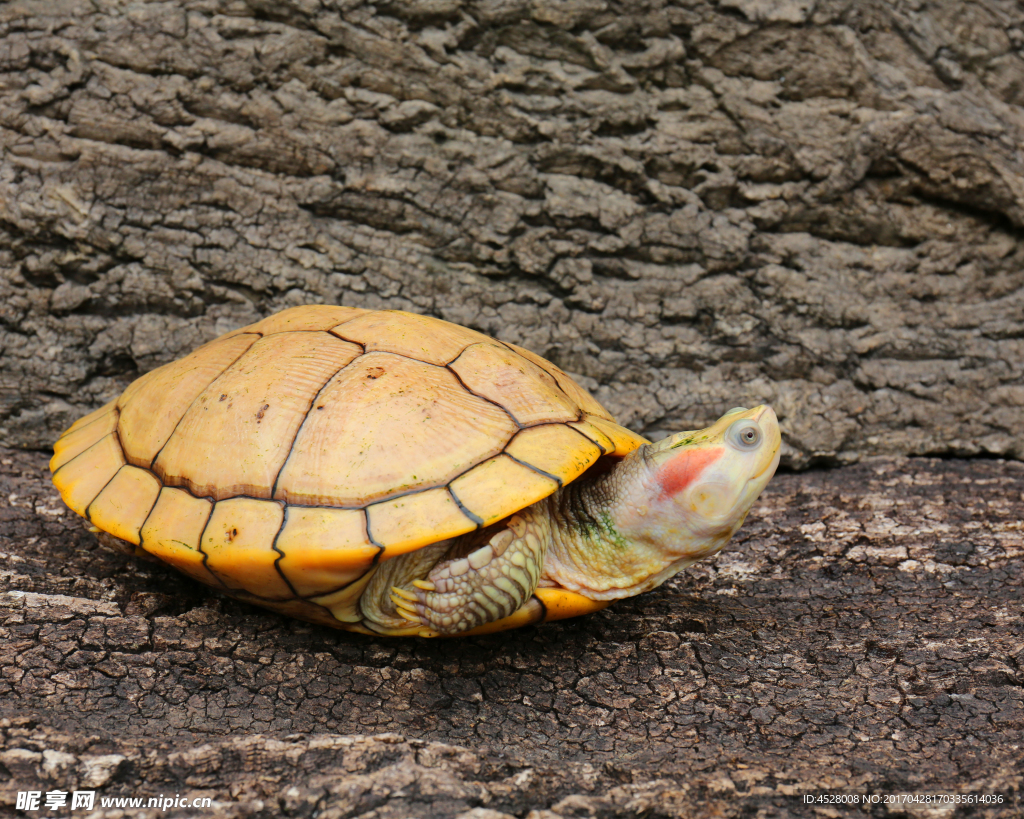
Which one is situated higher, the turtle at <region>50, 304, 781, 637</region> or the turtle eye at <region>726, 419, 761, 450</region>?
the turtle eye at <region>726, 419, 761, 450</region>

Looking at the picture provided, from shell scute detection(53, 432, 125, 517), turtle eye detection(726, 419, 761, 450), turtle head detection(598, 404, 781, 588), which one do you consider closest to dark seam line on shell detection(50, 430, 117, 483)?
shell scute detection(53, 432, 125, 517)

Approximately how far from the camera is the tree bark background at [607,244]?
101 inches

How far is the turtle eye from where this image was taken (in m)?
2.24

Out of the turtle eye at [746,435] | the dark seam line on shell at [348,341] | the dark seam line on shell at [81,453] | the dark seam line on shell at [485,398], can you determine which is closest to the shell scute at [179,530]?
the dark seam line on shell at [81,453]

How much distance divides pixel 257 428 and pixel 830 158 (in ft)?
9.53

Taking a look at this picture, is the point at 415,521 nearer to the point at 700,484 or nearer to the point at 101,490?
the point at 700,484

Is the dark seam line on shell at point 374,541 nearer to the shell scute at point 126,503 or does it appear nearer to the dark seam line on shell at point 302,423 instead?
the dark seam line on shell at point 302,423

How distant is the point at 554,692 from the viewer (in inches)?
85.4

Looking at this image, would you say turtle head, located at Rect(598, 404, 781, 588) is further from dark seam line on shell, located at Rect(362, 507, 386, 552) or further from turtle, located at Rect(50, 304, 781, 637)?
dark seam line on shell, located at Rect(362, 507, 386, 552)

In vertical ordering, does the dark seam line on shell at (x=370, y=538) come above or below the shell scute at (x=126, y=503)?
above

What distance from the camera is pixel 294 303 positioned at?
3516 millimetres

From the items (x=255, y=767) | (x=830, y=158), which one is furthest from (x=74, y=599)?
(x=830, y=158)

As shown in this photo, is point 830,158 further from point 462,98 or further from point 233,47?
point 233,47

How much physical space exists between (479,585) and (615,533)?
1.73 ft
